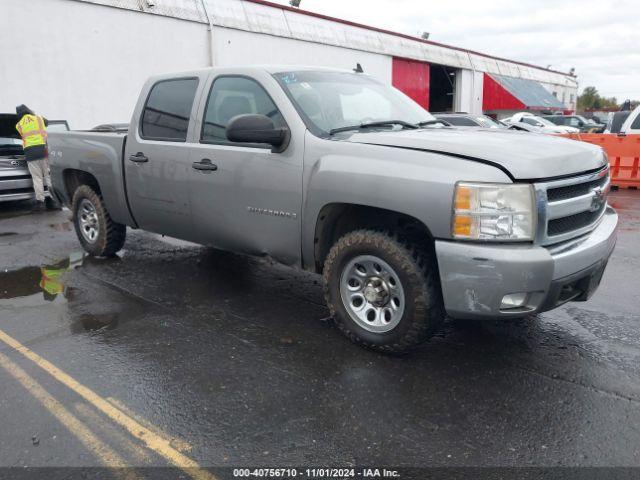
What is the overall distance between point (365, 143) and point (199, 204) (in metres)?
1.71

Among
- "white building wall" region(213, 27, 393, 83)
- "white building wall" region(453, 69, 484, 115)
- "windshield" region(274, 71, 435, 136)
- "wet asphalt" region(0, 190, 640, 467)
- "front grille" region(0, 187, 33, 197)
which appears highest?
"white building wall" region(213, 27, 393, 83)

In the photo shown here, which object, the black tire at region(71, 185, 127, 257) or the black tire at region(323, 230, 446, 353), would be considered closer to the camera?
the black tire at region(323, 230, 446, 353)

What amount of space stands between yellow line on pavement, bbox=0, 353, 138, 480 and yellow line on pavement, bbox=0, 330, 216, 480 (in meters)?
0.13

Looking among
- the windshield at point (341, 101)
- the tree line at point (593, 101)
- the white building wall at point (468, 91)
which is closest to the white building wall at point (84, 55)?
the windshield at point (341, 101)

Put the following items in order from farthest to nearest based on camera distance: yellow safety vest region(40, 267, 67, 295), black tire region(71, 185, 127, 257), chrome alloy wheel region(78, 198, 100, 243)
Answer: chrome alloy wheel region(78, 198, 100, 243) < black tire region(71, 185, 127, 257) < yellow safety vest region(40, 267, 67, 295)

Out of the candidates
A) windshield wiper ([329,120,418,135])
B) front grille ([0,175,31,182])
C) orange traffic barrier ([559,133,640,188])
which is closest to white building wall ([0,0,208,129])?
front grille ([0,175,31,182])

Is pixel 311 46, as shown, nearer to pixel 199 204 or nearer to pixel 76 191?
pixel 76 191

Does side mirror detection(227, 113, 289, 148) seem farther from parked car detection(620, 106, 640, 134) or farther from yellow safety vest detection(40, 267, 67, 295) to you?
parked car detection(620, 106, 640, 134)

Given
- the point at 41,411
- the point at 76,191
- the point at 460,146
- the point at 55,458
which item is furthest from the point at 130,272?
the point at 460,146

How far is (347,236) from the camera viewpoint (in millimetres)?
3670

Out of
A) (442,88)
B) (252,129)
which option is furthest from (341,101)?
(442,88)

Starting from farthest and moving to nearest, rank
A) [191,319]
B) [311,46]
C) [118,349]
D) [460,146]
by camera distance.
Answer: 1. [311,46]
2. [191,319]
3. [118,349]
4. [460,146]

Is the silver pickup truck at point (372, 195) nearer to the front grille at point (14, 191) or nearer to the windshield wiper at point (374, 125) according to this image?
the windshield wiper at point (374, 125)

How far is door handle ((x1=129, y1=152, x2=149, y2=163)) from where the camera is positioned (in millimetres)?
5066
